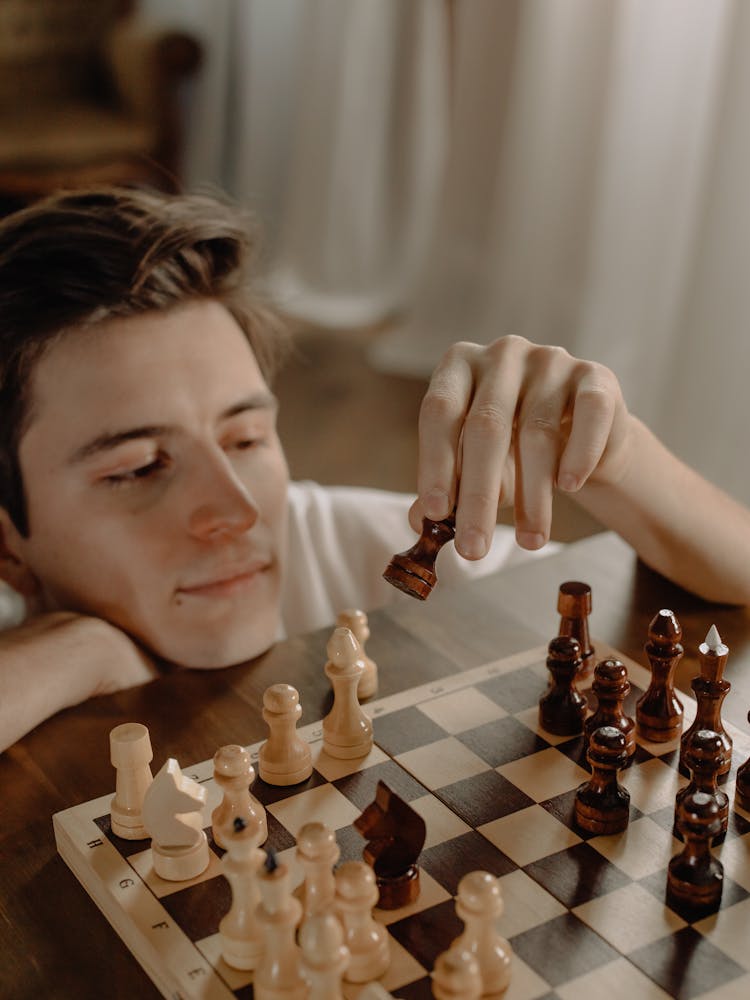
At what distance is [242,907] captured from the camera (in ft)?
2.86

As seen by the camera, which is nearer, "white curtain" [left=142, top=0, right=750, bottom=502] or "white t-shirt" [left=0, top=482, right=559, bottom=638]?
"white t-shirt" [left=0, top=482, right=559, bottom=638]

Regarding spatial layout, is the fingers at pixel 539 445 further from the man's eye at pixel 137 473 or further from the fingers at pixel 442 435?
the man's eye at pixel 137 473

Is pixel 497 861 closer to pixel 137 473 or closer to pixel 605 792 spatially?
pixel 605 792

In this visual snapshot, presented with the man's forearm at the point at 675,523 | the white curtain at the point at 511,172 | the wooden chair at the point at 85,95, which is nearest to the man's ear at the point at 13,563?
the man's forearm at the point at 675,523

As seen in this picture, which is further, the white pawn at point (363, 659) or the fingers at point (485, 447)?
the white pawn at point (363, 659)

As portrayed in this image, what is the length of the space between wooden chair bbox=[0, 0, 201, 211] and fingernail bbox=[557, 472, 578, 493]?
10.9 ft

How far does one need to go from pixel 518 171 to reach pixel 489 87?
0.97ft

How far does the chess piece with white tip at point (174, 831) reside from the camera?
96 cm

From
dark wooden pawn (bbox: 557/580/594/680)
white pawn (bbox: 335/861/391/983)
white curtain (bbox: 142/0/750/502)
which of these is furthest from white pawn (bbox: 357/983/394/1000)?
white curtain (bbox: 142/0/750/502)

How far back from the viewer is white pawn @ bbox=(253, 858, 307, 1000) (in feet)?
2.71

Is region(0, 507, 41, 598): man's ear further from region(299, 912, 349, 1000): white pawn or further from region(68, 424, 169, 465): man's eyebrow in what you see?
region(299, 912, 349, 1000): white pawn

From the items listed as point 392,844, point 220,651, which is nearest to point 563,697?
point 392,844

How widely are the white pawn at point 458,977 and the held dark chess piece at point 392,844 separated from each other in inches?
4.6

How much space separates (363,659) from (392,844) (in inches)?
12.5
